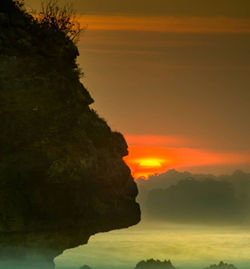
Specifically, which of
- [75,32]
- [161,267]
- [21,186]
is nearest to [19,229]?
[21,186]

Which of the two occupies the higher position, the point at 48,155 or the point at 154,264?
the point at 48,155

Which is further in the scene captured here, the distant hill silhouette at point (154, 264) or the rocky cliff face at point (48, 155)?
the distant hill silhouette at point (154, 264)

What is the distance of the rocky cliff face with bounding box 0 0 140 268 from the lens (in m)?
32.0

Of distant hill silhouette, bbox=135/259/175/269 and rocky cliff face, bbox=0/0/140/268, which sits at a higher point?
rocky cliff face, bbox=0/0/140/268

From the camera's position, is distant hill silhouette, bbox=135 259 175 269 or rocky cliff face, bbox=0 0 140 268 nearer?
rocky cliff face, bbox=0 0 140 268

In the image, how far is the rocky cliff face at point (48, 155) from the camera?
1260 inches

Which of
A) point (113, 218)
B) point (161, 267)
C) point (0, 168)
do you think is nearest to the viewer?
point (0, 168)

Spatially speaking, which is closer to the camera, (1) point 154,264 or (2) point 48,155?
(2) point 48,155

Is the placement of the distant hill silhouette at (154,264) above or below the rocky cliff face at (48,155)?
below

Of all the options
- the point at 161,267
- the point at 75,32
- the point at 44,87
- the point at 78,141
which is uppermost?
the point at 75,32

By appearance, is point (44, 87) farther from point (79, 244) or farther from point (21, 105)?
point (79, 244)

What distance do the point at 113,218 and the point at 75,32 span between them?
26.9 feet

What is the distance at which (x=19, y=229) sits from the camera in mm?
31766

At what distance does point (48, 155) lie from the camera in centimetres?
3225
